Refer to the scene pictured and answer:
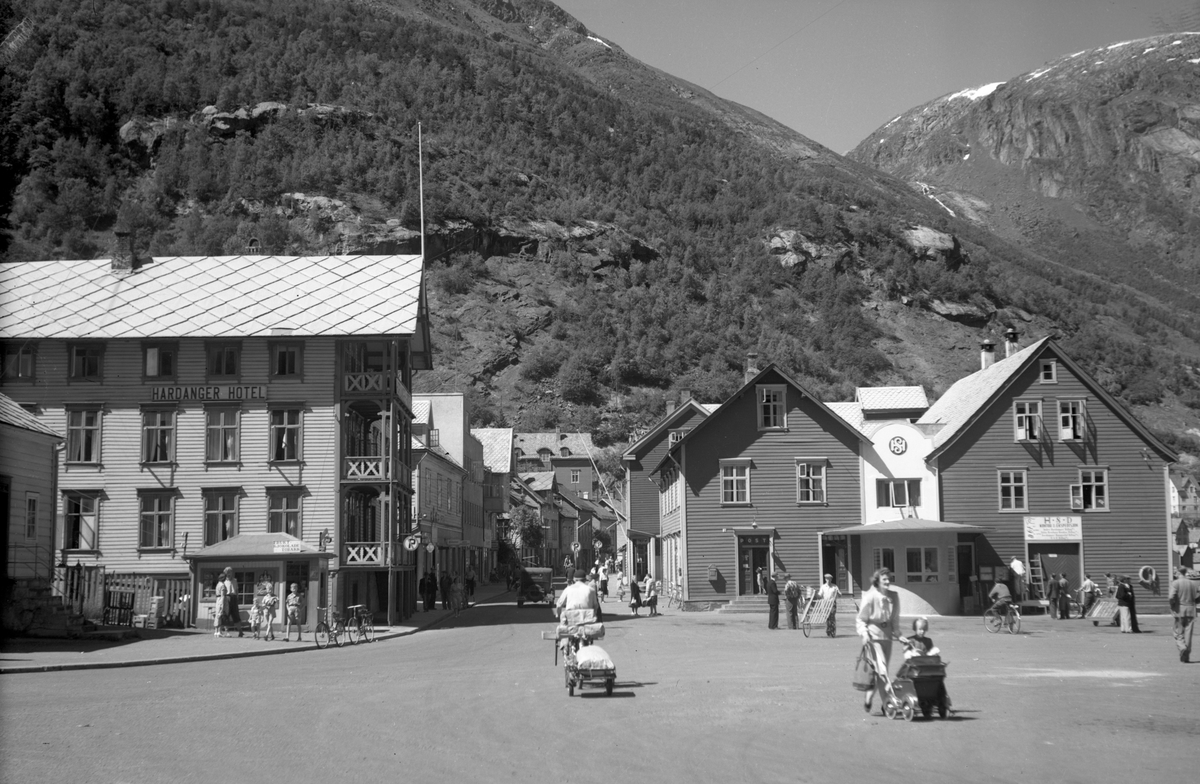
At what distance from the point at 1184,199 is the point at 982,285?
28.1m

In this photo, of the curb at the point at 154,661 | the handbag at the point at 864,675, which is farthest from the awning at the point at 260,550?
the handbag at the point at 864,675

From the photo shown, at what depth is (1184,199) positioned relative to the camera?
160125 millimetres

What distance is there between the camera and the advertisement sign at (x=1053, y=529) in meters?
46.1

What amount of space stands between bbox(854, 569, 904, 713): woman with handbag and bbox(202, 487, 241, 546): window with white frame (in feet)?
89.9

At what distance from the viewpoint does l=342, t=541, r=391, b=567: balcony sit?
38.1 metres

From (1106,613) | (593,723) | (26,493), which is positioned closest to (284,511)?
(26,493)

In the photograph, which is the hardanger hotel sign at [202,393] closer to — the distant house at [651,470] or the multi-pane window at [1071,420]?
the distant house at [651,470]

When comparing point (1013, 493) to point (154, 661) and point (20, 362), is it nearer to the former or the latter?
point (154, 661)

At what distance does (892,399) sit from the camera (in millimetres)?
59000

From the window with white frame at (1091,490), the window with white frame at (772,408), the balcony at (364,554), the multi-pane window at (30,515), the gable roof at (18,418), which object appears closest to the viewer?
the gable roof at (18,418)

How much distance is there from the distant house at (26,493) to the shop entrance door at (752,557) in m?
25.2

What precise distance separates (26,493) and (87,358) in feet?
29.2

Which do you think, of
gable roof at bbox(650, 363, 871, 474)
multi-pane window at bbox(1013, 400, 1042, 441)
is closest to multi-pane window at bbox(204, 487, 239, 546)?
gable roof at bbox(650, 363, 871, 474)

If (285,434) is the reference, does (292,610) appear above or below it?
below
